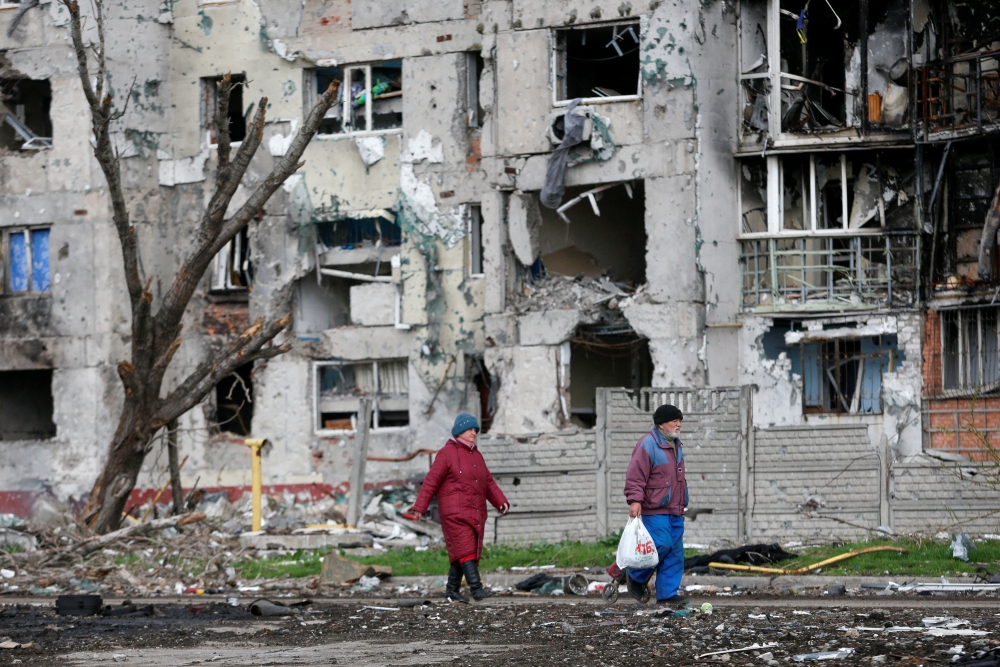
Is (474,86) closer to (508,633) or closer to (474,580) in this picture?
(474,580)

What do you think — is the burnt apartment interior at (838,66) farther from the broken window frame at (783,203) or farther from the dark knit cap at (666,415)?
the dark knit cap at (666,415)

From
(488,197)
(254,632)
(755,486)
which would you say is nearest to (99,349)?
(488,197)

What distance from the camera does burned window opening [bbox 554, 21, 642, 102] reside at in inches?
974

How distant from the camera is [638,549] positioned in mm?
Answer: 12406

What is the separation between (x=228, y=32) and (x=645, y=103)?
8770 millimetres

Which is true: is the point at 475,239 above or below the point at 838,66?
below

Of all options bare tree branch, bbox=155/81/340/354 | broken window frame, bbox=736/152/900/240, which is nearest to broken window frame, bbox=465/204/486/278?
broken window frame, bbox=736/152/900/240

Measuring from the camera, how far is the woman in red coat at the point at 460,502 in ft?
47.1

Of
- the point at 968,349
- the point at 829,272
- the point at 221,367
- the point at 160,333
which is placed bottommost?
the point at 221,367

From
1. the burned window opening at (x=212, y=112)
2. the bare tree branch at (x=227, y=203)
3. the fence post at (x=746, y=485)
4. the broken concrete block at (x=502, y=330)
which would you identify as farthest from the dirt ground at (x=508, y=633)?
the burned window opening at (x=212, y=112)

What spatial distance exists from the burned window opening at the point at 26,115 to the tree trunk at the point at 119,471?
9.86 m

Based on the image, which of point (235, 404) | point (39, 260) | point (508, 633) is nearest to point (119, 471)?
point (235, 404)

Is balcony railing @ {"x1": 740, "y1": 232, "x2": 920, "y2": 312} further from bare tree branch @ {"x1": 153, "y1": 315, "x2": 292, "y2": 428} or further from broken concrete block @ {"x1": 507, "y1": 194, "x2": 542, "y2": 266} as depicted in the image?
bare tree branch @ {"x1": 153, "y1": 315, "x2": 292, "y2": 428}

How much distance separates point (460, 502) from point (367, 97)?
14190 mm
